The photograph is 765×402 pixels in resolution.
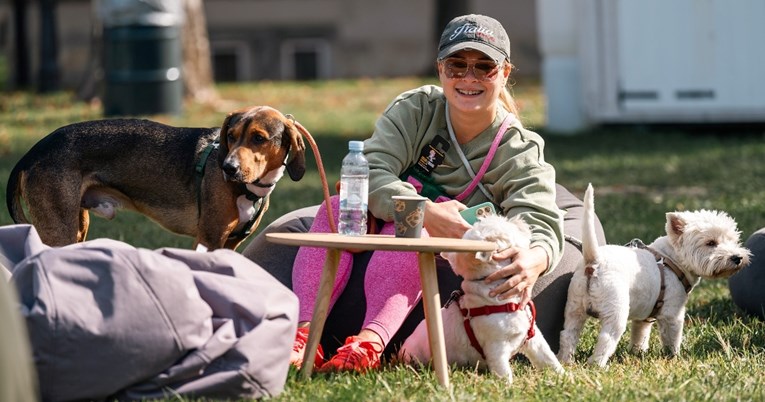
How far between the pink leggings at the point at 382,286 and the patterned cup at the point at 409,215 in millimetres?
575

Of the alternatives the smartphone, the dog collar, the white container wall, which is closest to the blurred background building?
the white container wall

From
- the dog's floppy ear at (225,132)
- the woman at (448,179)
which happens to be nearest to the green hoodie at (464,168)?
the woman at (448,179)

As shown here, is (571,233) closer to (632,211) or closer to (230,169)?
(230,169)

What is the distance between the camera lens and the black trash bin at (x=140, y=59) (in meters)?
14.6

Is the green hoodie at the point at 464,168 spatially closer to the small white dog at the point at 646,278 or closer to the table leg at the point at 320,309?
the small white dog at the point at 646,278

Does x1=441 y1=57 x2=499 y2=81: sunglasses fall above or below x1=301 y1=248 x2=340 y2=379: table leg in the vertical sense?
above

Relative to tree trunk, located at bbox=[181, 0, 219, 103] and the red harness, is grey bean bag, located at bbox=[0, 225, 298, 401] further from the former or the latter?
tree trunk, located at bbox=[181, 0, 219, 103]

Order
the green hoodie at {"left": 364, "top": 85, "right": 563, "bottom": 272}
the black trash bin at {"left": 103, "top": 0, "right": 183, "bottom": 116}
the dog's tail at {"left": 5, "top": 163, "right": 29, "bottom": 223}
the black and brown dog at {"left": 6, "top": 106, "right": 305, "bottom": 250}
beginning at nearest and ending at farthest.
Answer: the green hoodie at {"left": 364, "top": 85, "right": 563, "bottom": 272} < the black and brown dog at {"left": 6, "top": 106, "right": 305, "bottom": 250} < the dog's tail at {"left": 5, "top": 163, "right": 29, "bottom": 223} < the black trash bin at {"left": 103, "top": 0, "right": 183, "bottom": 116}

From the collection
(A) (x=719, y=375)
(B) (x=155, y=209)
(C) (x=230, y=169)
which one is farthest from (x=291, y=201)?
(A) (x=719, y=375)

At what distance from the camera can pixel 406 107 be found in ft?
18.1

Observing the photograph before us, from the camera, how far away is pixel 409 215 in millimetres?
4613

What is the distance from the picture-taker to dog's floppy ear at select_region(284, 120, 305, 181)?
6184 millimetres

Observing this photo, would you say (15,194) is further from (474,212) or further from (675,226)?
(675,226)

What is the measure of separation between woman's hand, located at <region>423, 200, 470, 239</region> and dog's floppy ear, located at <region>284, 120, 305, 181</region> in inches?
54.0
